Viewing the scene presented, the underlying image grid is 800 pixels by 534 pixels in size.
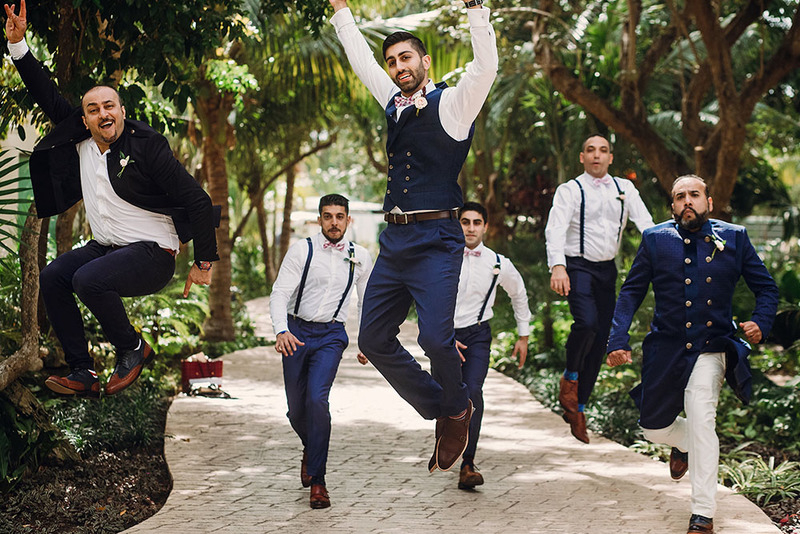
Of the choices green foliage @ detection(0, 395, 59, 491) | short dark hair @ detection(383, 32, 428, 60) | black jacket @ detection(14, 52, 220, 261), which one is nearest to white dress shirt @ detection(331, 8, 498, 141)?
short dark hair @ detection(383, 32, 428, 60)

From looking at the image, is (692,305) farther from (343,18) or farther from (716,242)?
(343,18)

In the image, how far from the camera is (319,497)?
6.21 metres

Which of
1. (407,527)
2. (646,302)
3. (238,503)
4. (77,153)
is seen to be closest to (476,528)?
(407,527)

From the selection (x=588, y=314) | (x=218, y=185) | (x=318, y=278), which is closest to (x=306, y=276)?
(x=318, y=278)

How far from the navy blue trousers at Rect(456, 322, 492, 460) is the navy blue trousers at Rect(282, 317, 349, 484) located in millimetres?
857

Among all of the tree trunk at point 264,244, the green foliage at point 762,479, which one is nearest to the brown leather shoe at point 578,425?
the green foliage at point 762,479

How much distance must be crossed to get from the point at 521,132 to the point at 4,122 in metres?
14.6

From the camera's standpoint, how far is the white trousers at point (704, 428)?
5.52m

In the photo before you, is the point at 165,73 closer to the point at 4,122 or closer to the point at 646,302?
the point at 4,122

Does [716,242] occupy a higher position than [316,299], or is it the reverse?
[716,242]

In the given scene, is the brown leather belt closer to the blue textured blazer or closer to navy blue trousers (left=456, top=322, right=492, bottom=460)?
the blue textured blazer

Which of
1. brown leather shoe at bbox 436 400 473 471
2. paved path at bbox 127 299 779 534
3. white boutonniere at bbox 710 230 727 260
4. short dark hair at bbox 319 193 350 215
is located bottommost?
paved path at bbox 127 299 779 534

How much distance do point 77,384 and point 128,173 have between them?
1168 mm

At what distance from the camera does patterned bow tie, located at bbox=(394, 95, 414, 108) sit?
5.11 m
